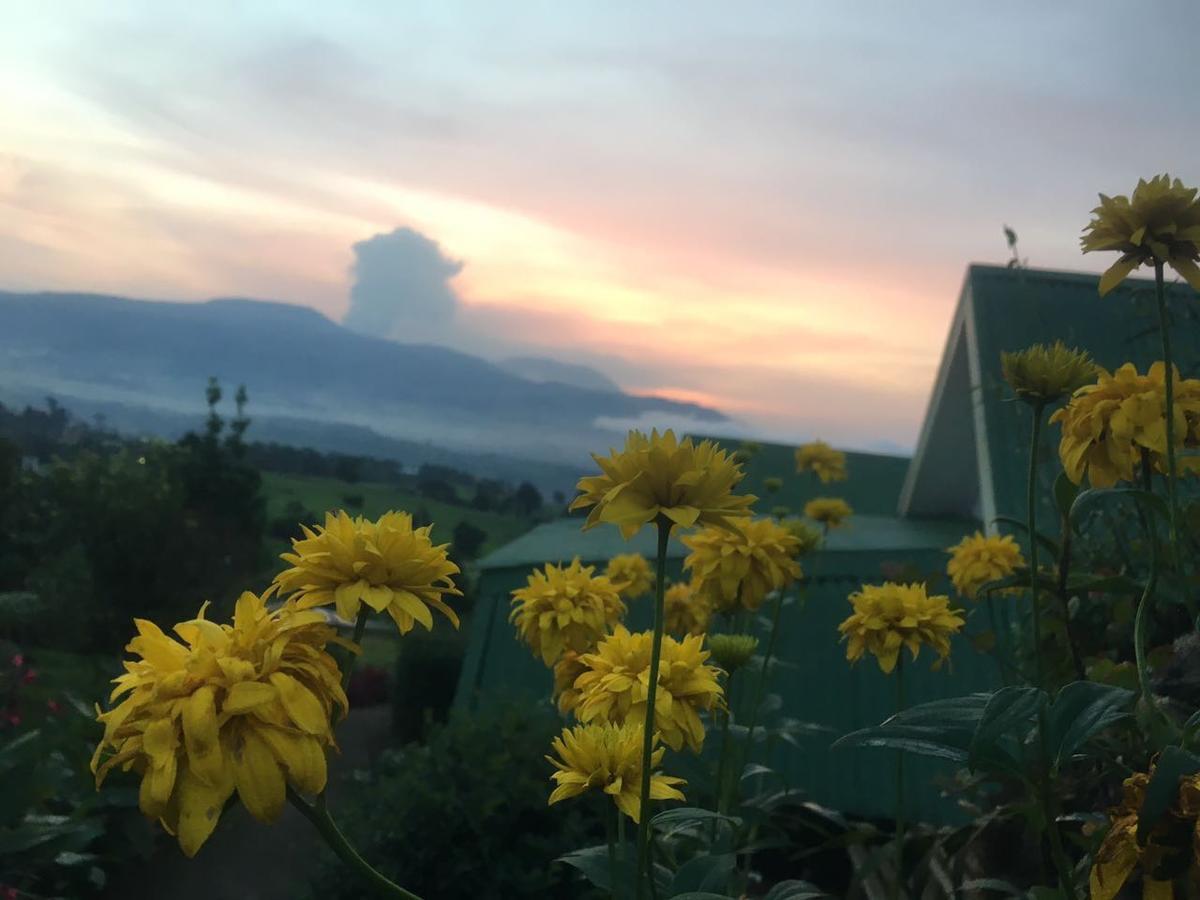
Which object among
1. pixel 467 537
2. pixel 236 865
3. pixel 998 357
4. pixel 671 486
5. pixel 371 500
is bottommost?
pixel 236 865

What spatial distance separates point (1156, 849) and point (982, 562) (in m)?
1.66

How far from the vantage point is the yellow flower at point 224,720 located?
Result: 0.66 metres

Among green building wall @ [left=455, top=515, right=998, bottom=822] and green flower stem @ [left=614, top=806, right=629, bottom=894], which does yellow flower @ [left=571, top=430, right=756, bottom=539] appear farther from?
green building wall @ [left=455, top=515, right=998, bottom=822]

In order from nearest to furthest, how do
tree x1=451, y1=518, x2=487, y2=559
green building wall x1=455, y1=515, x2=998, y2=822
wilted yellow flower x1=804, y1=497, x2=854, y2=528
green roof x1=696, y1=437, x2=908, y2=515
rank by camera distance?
wilted yellow flower x1=804, y1=497, x2=854, y2=528
green building wall x1=455, y1=515, x2=998, y2=822
tree x1=451, y1=518, x2=487, y2=559
green roof x1=696, y1=437, x2=908, y2=515

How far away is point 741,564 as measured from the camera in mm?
1711

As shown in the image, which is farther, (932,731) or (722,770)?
(722,770)

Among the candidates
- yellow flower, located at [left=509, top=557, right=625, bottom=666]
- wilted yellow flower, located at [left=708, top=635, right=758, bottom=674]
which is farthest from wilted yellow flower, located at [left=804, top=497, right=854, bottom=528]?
wilted yellow flower, located at [left=708, top=635, right=758, bottom=674]

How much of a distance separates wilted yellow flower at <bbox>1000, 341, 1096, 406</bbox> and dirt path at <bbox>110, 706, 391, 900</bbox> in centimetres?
262

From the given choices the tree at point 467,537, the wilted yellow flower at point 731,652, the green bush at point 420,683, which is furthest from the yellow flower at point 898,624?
the green bush at point 420,683

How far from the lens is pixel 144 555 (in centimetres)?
425

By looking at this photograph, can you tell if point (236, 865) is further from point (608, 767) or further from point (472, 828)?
point (608, 767)

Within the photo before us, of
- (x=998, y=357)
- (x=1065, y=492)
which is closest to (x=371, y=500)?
(x=1065, y=492)

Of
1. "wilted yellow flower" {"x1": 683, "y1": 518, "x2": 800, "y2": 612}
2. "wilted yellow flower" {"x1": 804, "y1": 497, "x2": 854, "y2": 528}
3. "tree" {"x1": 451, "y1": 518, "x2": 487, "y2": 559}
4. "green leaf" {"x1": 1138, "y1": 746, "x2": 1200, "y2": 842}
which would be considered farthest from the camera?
"tree" {"x1": 451, "y1": 518, "x2": 487, "y2": 559}

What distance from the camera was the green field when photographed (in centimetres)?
241
